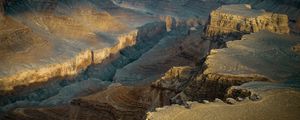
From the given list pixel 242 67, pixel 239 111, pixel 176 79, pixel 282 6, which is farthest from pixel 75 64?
pixel 239 111

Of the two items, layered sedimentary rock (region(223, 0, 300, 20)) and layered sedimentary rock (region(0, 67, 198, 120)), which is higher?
layered sedimentary rock (region(223, 0, 300, 20))

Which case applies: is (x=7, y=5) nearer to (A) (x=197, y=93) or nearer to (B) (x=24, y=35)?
(B) (x=24, y=35)

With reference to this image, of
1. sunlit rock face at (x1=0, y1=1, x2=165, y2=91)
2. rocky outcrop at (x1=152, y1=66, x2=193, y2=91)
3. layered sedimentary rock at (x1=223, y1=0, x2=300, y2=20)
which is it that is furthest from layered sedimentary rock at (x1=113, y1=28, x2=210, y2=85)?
layered sedimentary rock at (x1=223, y1=0, x2=300, y2=20)

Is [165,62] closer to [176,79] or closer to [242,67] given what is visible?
[176,79]

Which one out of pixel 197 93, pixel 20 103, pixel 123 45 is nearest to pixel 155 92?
pixel 197 93

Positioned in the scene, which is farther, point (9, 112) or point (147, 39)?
point (147, 39)

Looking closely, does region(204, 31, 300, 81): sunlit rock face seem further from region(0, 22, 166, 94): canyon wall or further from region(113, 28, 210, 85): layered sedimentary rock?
region(0, 22, 166, 94): canyon wall
